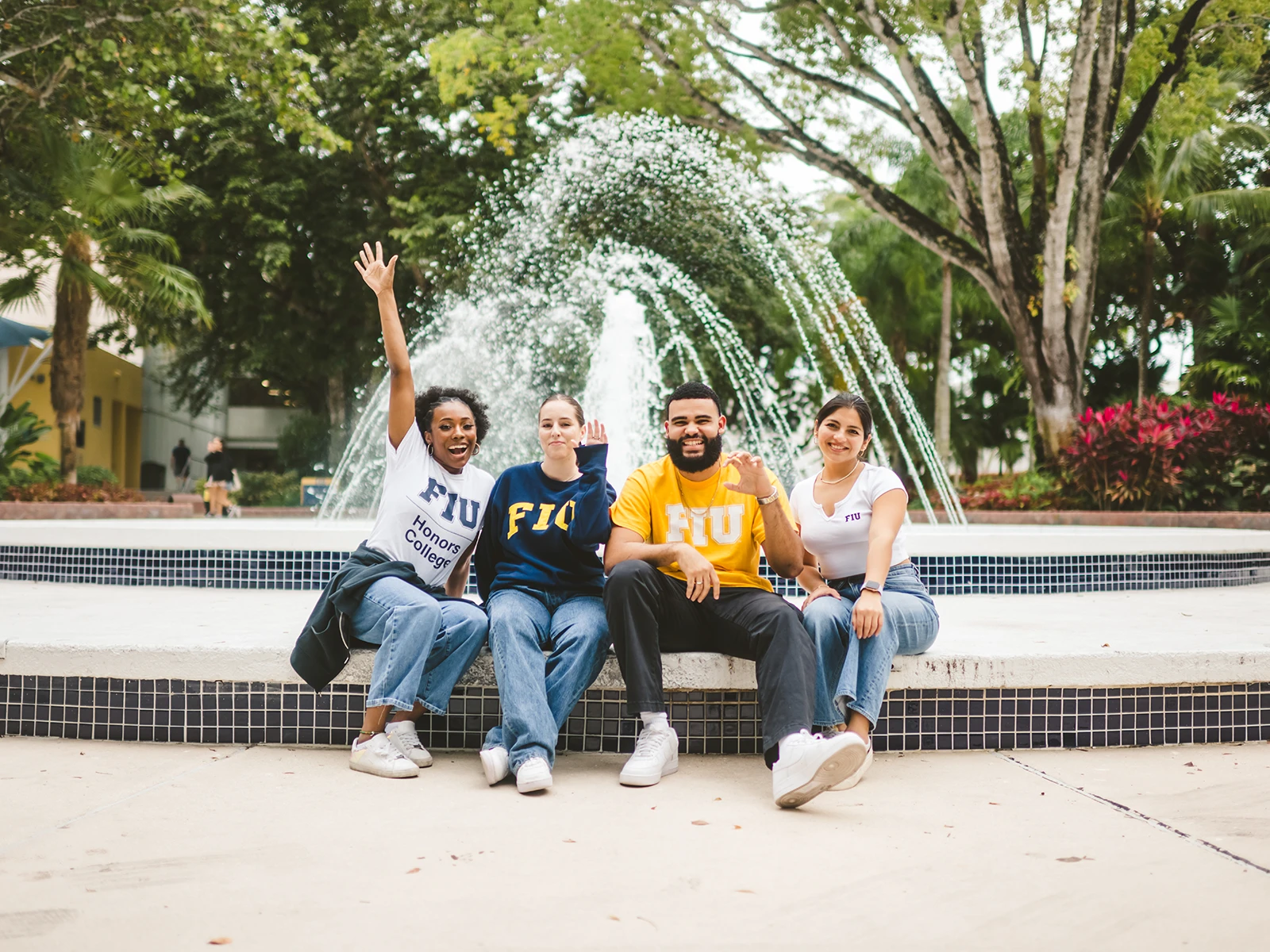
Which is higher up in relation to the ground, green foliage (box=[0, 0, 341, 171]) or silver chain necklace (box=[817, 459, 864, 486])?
green foliage (box=[0, 0, 341, 171])

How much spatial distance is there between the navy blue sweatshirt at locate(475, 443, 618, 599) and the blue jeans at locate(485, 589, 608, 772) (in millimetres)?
106

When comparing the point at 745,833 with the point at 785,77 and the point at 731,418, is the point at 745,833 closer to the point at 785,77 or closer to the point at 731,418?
the point at 785,77

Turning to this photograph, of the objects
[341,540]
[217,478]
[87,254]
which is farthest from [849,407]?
[87,254]

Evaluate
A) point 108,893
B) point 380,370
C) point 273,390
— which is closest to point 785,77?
point 380,370

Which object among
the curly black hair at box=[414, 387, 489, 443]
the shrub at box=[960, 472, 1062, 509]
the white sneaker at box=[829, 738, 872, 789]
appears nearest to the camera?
the white sneaker at box=[829, 738, 872, 789]

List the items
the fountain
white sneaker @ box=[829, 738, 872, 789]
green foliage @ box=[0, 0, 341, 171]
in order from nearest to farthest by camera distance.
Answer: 1. white sneaker @ box=[829, 738, 872, 789]
2. green foliage @ box=[0, 0, 341, 171]
3. the fountain

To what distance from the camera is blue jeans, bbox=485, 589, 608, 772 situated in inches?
115

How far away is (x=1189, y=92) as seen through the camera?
1198 cm

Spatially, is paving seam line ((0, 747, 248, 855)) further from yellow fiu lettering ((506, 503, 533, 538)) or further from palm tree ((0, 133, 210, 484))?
palm tree ((0, 133, 210, 484))

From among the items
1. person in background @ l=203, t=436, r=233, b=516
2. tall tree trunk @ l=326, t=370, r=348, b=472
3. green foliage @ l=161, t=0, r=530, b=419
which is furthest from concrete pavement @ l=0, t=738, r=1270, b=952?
tall tree trunk @ l=326, t=370, r=348, b=472

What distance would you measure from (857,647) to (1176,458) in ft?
26.7

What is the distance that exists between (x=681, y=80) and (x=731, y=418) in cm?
1294

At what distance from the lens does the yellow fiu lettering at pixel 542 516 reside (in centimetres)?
332

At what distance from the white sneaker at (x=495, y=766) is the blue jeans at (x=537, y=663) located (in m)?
0.02
